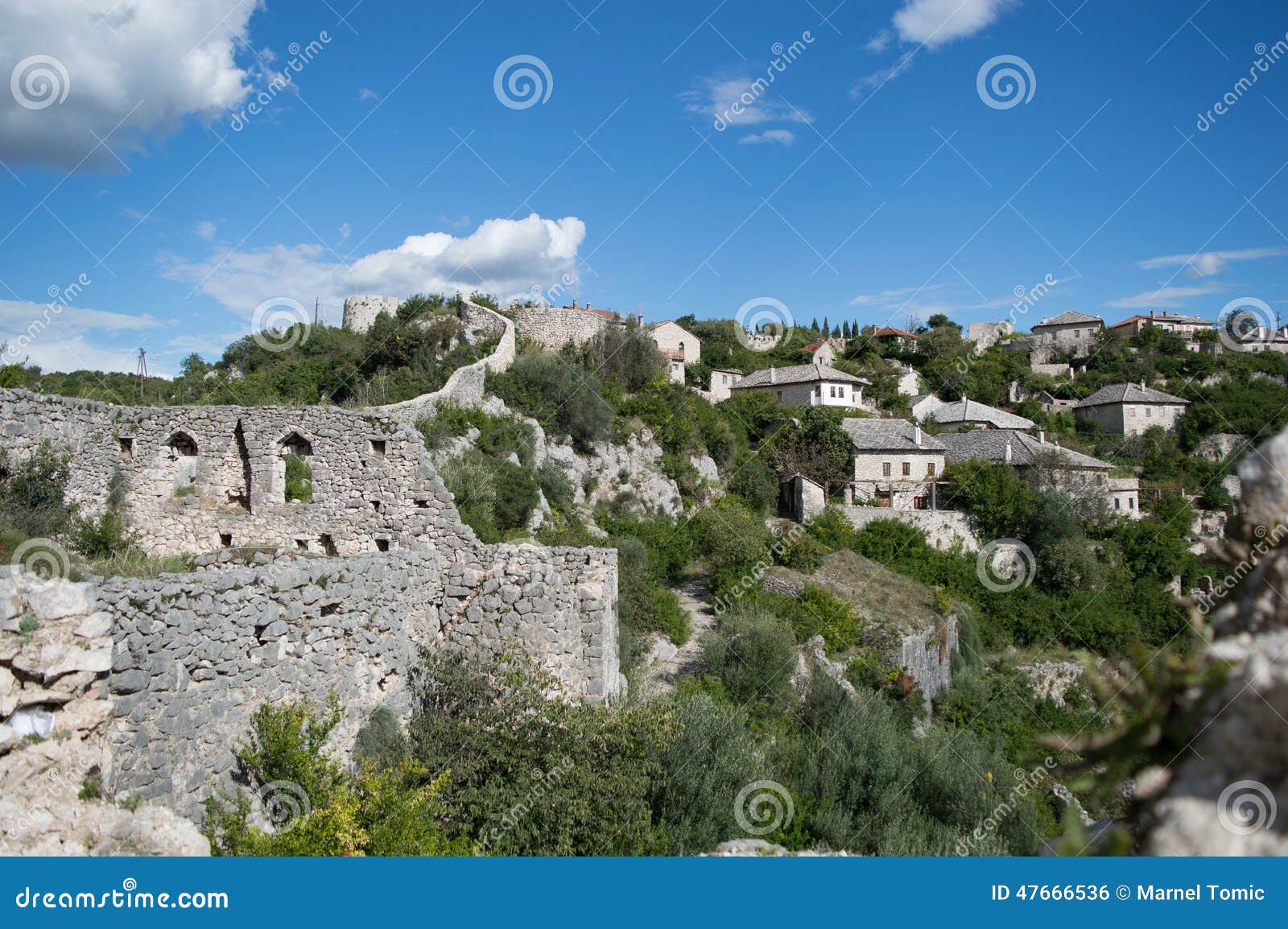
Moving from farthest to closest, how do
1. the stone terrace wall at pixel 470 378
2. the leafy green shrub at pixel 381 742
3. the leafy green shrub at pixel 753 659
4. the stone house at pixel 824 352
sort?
the stone house at pixel 824 352 < the stone terrace wall at pixel 470 378 < the leafy green shrub at pixel 753 659 < the leafy green shrub at pixel 381 742

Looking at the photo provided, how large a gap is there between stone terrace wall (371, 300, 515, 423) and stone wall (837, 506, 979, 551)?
15.3m

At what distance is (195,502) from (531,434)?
12.5m

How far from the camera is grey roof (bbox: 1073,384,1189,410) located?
5044 centimetres

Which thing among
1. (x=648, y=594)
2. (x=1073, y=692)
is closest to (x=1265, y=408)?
(x=1073, y=692)

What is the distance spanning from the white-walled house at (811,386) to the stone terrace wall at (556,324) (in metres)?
13.9

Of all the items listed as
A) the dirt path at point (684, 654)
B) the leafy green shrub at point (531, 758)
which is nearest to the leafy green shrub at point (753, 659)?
the dirt path at point (684, 654)

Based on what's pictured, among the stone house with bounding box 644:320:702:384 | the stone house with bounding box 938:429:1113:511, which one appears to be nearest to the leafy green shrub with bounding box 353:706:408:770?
the stone house with bounding box 938:429:1113:511

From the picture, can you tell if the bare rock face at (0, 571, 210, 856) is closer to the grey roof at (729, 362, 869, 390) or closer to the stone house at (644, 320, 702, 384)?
the stone house at (644, 320, 702, 384)

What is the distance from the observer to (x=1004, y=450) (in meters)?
37.1

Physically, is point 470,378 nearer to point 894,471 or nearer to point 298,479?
point 298,479

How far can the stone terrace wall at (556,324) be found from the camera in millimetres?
34406

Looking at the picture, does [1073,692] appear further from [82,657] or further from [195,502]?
[82,657]

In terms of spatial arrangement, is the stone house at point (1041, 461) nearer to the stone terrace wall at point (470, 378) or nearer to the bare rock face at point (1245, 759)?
the stone terrace wall at point (470, 378)

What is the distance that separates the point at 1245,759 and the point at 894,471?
35079 mm
